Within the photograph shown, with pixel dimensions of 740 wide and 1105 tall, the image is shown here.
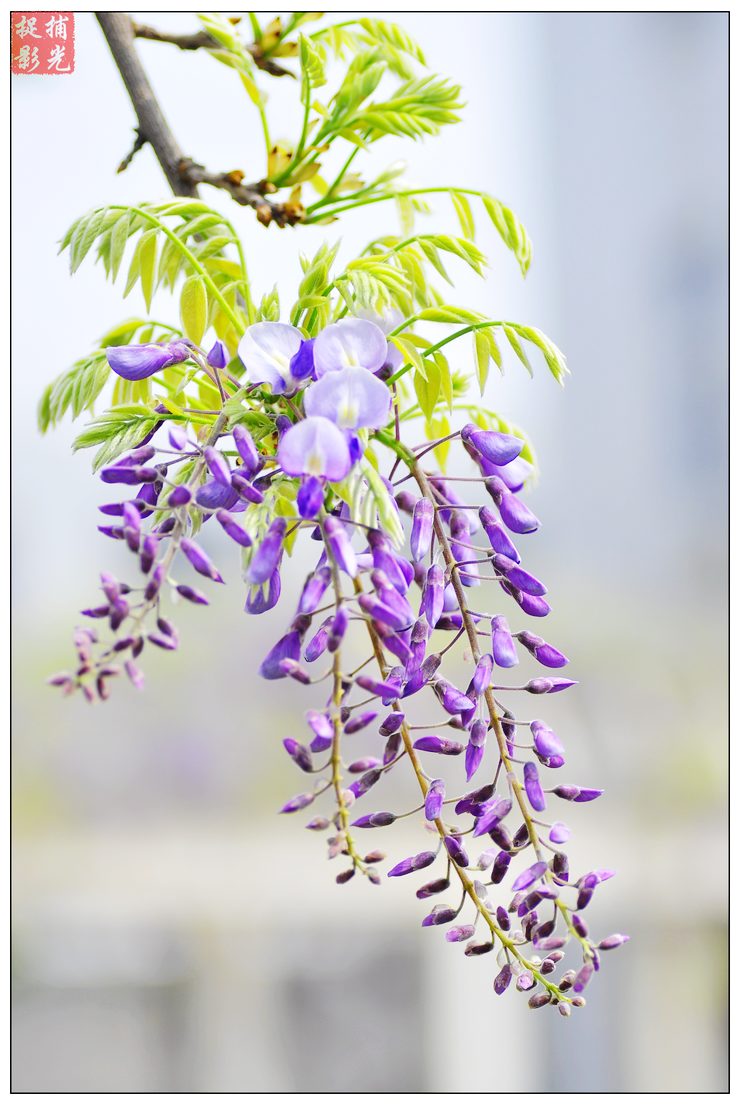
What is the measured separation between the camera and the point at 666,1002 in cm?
268

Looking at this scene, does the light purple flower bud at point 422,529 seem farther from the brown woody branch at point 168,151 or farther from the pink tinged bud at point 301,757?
the brown woody branch at point 168,151

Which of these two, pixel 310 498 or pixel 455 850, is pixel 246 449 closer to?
pixel 310 498

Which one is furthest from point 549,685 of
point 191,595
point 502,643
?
point 191,595

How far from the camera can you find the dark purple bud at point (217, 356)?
32cm

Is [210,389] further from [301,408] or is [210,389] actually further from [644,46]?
[644,46]

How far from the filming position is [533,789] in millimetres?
306

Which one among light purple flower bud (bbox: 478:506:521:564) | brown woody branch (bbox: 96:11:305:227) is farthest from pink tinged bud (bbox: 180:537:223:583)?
brown woody branch (bbox: 96:11:305:227)

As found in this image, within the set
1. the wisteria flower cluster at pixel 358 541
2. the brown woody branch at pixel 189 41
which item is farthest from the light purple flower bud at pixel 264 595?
the brown woody branch at pixel 189 41

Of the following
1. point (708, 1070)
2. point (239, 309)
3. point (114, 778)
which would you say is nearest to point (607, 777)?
point (708, 1070)

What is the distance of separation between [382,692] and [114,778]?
278cm

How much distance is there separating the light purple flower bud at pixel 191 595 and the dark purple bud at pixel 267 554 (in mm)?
24

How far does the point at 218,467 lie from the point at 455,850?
14 centimetres

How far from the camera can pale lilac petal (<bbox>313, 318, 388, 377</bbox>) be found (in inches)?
11.9

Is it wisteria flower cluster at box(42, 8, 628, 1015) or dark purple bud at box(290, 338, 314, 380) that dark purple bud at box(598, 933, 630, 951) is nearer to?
wisteria flower cluster at box(42, 8, 628, 1015)
